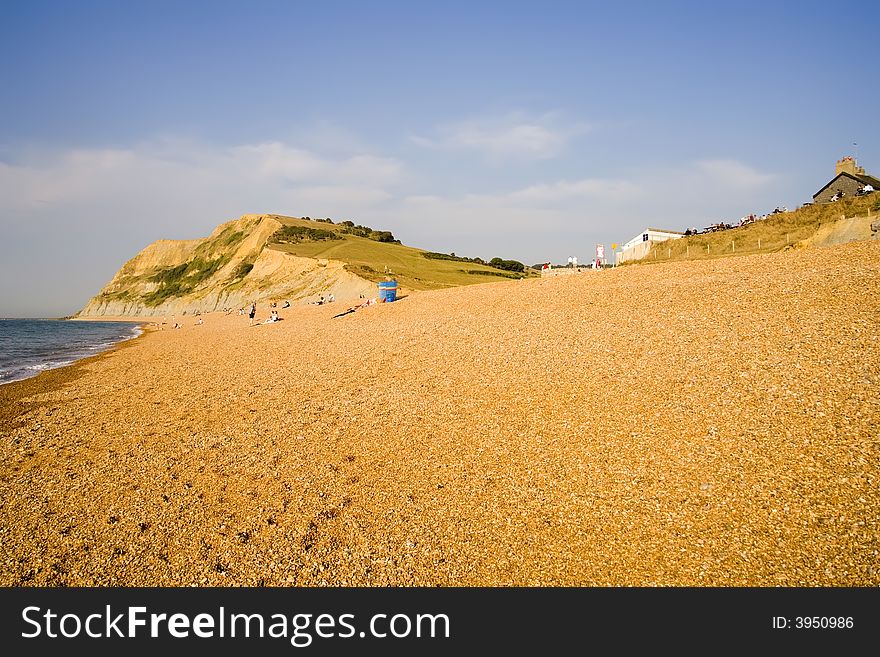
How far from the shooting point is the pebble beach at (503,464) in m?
5.21

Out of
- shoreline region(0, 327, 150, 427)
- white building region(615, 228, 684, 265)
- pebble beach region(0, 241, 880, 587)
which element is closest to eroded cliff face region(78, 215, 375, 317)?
white building region(615, 228, 684, 265)

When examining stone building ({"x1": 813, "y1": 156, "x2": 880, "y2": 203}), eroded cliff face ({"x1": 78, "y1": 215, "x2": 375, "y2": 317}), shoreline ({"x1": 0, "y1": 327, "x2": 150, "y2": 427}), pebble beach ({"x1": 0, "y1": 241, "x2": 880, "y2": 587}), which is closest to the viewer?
pebble beach ({"x1": 0, "y1": 241, "x2": 880, "y2": 587})

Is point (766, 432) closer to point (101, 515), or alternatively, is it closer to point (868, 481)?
point (868, 481)

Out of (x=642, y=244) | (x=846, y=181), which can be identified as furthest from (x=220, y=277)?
(x=846, y=181)

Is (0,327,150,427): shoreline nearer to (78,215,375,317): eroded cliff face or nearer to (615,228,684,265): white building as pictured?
(78,215,375,317): eroded cliff face

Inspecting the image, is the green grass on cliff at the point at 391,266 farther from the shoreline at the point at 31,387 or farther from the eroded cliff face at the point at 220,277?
the shoreline at the point at 31,387

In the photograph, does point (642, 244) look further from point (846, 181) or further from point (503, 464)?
point (503, 464)

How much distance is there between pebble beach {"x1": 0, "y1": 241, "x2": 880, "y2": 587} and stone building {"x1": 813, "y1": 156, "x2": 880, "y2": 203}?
107 feet

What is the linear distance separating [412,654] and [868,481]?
6068 millimetres

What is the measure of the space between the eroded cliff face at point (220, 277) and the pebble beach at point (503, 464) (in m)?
41.4

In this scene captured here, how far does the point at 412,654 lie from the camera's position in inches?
164

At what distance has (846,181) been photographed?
Result: 39219 millimetres

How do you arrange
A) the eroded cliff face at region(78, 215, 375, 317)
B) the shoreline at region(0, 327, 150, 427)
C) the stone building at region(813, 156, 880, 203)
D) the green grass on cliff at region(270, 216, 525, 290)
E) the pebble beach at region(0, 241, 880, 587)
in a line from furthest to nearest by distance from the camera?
the eroded cliff face at region(78, 215, 375, 317)
the green grass on cliff at region(270, 216, 525, 290)
the stone building at region(813, 156, 880, 203)
the shoreline at region(0, 327, 150, 427)
the pebble beach at region(0, 241, 880, 587)

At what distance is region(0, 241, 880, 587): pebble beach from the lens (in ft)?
17.1
